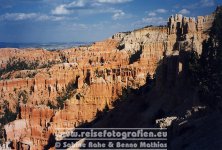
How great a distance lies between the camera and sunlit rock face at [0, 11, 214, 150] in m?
44.9

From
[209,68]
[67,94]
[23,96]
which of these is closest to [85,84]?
[67,94]

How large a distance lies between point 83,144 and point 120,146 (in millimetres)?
6285

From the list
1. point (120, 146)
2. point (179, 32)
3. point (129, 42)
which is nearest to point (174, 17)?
point (179, 32)

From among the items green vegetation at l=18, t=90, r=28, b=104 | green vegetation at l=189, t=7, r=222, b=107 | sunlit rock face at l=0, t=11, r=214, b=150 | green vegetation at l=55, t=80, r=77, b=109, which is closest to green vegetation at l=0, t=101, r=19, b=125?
sunlit rock face at l=0, t=11, r=214, b=150

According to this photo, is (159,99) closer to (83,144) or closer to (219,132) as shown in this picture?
(83,144)

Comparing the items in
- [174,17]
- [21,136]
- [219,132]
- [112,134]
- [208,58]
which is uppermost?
[174,17]

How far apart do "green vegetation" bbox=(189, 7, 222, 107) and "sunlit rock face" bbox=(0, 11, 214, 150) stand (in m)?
1.69

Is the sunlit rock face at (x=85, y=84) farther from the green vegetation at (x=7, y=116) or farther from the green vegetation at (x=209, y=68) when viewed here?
the green vegetation at (x=209, y=68)

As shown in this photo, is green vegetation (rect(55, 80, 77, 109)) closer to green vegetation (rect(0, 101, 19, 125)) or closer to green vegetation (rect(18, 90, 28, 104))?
green vegetation (rect(18, 90, 28, 104))

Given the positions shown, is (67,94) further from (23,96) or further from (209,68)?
(209,68)

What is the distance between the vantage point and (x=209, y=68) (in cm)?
3184

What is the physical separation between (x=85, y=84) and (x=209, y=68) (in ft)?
129

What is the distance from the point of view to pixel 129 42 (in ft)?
367

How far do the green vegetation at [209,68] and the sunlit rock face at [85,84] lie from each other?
1.69 metres
